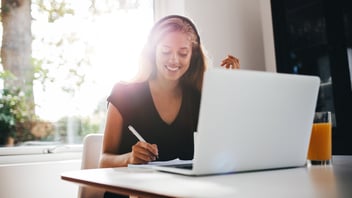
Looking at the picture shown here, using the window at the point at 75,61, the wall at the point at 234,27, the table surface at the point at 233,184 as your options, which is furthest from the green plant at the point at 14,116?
the table surface at the point at 233,184

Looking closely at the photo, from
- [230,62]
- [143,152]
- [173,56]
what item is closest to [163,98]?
[173,56]

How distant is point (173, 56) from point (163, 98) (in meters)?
0.18

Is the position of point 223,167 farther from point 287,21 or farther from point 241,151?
point 287,21

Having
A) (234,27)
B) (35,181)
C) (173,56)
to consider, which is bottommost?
(35,181)

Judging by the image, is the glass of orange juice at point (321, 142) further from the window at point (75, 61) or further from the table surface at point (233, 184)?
the window at point (75, 61)

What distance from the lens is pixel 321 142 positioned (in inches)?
Answer: 36.1

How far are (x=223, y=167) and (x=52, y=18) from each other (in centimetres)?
155

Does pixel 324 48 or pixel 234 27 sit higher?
pixel 234 27

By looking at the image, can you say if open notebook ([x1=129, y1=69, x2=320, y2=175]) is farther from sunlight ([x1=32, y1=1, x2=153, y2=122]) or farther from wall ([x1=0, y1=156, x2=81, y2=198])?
sunlight ([x1=32, y1=1, x2=153, y2=122])

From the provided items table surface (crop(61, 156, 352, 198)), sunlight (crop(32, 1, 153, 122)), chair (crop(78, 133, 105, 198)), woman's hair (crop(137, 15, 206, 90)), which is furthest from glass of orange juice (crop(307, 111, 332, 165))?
sunlight (crop(32, 1, 153, 122))

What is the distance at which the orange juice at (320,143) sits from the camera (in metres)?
0.92

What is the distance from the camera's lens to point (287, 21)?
234cm

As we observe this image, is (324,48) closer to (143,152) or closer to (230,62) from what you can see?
(230,62)

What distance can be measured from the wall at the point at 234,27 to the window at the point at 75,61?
1.11 feet
